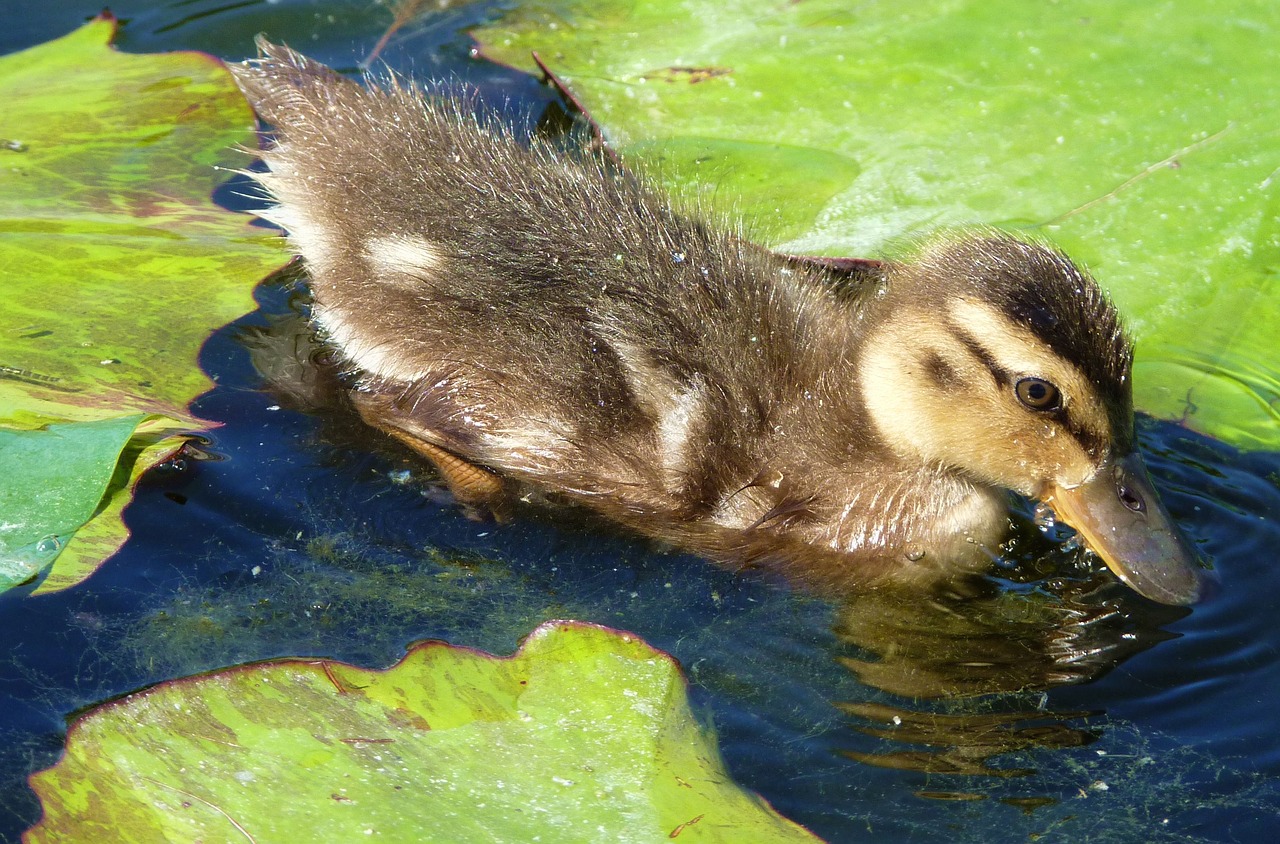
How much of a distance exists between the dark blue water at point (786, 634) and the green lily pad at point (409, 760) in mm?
214

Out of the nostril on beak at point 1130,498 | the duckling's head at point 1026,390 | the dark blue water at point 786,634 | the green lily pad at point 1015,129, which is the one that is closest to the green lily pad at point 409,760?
the dark blue water at point 786,634

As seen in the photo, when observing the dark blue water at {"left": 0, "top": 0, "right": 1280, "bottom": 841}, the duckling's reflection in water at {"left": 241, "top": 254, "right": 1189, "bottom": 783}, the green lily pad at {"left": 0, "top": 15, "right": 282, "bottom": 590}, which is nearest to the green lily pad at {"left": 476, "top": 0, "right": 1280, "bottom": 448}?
the dark blue water at {"left": 0, "top": 0, "right": 1280, "bottom": 841}

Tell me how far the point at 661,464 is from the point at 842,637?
576 mm

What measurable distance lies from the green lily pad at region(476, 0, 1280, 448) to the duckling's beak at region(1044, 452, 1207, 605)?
1.66ft

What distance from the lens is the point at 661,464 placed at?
315cm

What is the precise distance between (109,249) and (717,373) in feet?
5.48

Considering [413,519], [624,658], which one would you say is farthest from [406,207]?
[624,658]

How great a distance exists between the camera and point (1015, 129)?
13.2 feet

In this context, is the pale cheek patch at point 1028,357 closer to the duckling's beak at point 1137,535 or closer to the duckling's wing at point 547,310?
the duckling's beak at point 1137,535

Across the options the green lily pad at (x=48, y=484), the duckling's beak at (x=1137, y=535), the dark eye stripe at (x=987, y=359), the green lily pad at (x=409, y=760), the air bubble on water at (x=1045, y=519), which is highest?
the green lily pad at (x=48, y=484)

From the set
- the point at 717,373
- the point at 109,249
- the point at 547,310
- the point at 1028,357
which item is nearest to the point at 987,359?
the point at 1028,357

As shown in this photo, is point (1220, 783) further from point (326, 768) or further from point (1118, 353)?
point (326, 768)

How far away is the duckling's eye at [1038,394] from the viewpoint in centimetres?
291

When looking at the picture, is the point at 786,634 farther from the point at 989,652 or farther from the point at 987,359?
the point at 987,359
